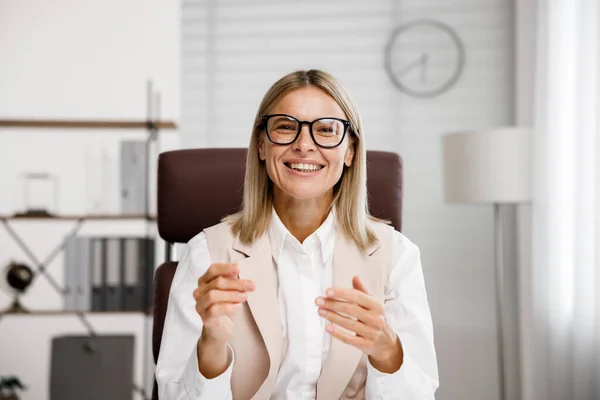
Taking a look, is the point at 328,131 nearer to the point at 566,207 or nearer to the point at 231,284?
the point at 231,284

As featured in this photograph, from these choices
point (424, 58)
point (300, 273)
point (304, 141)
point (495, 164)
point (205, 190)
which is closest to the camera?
point (304, 141)

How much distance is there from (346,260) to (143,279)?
1.74 metres

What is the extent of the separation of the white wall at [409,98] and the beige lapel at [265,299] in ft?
6.48

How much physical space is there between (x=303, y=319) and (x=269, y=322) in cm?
7

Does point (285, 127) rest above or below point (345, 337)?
above

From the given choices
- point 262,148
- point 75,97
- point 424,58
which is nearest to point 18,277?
point 75,97

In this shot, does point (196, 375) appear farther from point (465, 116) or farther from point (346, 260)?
point (465, 116)

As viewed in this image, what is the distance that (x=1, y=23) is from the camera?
2.94 meters

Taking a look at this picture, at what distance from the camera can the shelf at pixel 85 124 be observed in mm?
2906

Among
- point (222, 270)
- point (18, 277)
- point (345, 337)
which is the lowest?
point (18, 277)

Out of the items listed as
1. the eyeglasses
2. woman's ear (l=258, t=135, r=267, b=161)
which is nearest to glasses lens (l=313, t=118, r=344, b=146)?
the eyeglasses

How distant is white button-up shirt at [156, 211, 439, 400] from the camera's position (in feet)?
3.88

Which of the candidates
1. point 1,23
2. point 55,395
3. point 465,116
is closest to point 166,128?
point 1,23

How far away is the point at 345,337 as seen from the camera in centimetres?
97
